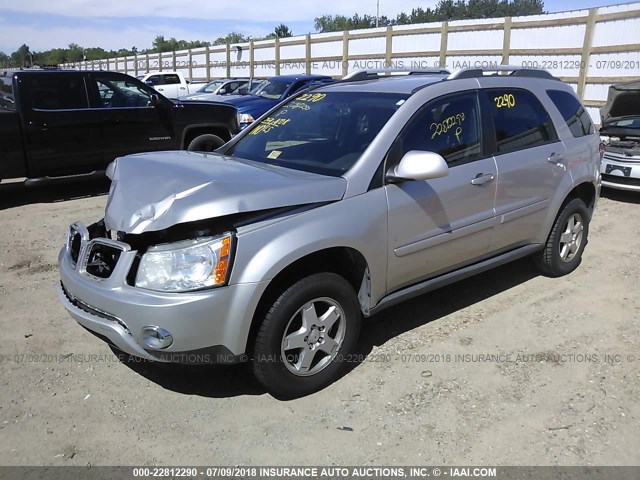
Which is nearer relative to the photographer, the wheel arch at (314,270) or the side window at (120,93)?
the wheel arch at (314,270)

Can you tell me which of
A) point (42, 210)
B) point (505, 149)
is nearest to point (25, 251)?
point (42, 210)

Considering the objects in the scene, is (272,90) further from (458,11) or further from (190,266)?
(458,11)

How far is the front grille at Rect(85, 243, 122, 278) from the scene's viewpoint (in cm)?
299

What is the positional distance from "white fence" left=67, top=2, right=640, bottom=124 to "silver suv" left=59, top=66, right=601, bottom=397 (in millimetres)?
10406

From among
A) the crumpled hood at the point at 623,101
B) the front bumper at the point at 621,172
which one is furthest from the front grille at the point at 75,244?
the crumpled hood at the point at 623,101

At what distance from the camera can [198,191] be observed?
2.93 meters

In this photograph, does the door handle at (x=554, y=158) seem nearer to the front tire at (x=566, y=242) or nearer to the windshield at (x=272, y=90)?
the front tire at (x=566, y=242)

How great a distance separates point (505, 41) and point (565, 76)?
7.26 ft

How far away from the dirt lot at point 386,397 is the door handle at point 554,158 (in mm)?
1168

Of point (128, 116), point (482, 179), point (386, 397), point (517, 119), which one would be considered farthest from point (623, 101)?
point (386, 397)

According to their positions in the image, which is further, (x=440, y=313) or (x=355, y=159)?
(x=440, y=313)

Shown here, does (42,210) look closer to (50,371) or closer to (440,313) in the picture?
(50,371)

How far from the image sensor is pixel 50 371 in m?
3.49

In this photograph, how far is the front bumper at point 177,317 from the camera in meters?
2.73
